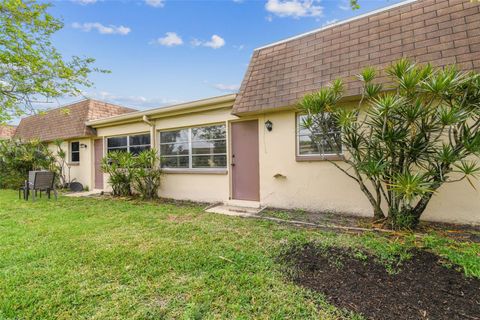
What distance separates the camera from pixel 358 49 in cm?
504

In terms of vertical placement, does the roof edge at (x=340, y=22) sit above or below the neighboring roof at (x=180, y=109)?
above

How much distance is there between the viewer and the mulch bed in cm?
206

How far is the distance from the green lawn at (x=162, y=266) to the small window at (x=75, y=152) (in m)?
6.66

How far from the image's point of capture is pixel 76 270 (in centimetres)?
296

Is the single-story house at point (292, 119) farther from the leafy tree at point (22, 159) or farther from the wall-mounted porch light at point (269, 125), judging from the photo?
the leafy tree at point (22, 159)

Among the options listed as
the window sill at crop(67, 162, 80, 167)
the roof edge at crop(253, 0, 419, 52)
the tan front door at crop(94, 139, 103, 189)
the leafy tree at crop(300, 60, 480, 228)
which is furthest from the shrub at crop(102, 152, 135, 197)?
the leafy tree at crop(300, 60, 480, 228)

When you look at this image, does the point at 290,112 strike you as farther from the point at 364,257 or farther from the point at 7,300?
the point at 7,300

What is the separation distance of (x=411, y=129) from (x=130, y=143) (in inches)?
358

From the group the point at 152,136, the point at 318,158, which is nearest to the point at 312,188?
the point at 318,158

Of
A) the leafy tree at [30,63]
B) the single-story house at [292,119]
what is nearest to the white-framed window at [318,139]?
the single-story house at [292,119]

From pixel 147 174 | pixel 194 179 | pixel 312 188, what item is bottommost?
pixel 312 188

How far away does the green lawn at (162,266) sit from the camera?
7.20 ft

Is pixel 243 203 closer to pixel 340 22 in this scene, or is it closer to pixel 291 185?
pixel 291 185

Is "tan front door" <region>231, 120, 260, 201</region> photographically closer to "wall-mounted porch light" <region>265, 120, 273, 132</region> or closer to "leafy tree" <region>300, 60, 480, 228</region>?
"wall-mounted porch light" <region>265, 120, 273, 132</region>
